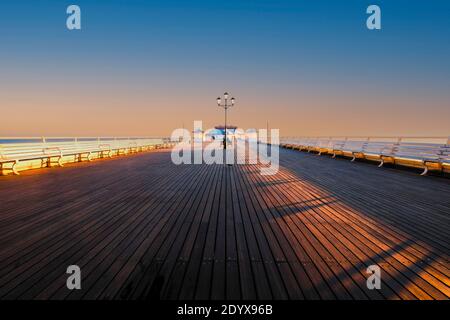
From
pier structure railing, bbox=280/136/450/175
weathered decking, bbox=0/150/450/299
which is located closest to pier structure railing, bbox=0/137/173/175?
weathered decking, bbox=0/150/450/299

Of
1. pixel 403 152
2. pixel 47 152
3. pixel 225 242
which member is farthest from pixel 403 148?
pixel 47 152

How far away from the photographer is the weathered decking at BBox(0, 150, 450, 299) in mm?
2125

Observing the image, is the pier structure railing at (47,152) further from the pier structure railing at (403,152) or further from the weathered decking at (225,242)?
the pier structure railing at (403,152)

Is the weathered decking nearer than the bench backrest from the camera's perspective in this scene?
Yes

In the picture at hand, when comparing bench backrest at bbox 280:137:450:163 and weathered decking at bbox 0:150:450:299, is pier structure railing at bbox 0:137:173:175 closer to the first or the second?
weathered decking at bbox 0:150:450:299

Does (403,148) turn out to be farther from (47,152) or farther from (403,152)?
(47,152)

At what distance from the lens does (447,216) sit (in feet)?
12.8

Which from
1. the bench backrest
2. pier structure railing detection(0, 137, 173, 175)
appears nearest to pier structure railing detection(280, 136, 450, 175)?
the bench backrest

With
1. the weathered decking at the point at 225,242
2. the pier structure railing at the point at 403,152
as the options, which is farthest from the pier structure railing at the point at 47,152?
the pier structure railing at the point at 403,152

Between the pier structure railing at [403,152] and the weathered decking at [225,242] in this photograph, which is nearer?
the weathered decking at [225,242]

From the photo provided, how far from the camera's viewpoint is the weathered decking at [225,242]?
2125 millimetres
